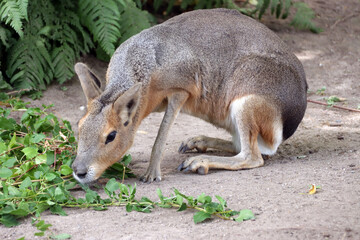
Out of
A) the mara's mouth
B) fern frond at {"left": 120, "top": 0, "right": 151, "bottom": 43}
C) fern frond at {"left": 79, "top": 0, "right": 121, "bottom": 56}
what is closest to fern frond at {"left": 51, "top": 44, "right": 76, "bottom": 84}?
fern frond at {"left": 79, "top": 0, "right": 121, "bottom": 56}

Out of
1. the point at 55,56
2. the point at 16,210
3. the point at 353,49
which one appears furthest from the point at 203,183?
the point at 353,49

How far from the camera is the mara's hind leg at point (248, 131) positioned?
5.34 meters

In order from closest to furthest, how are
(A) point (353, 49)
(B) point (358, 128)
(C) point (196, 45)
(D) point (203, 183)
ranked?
(D) point (203, 183), (C) point (196, 45), (B) point (358, 128), (A) point (353, 49)

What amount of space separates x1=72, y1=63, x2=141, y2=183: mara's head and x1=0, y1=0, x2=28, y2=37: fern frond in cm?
235

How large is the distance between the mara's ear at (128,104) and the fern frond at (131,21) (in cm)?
330

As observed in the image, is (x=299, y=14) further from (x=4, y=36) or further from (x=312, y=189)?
(x=312, y=189)

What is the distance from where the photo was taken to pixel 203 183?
4.81 meters

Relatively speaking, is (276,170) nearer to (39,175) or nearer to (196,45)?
(196,45)

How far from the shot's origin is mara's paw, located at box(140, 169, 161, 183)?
16.4 ft

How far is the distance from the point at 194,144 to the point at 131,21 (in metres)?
2.70

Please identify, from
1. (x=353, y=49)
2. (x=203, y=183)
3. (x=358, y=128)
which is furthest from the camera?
(x=353, y=49)

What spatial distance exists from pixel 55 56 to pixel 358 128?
428 centimetres

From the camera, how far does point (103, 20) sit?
7.55 metres

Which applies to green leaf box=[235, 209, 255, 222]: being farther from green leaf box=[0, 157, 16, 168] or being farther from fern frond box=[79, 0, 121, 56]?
fern frond box=[79, 0, 121, 56]
